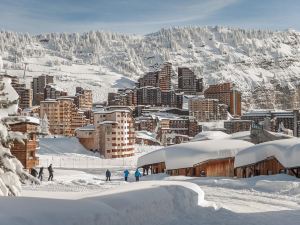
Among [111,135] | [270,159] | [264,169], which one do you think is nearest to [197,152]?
[264,169]

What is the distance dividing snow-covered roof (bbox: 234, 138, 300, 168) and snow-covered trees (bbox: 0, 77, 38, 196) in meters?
25.7

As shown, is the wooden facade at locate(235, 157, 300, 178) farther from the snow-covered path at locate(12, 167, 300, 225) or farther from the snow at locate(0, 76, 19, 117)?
the snow at locate(0, 76, 19, 117)

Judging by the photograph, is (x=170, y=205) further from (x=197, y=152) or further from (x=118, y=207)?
(x=197, y=152)

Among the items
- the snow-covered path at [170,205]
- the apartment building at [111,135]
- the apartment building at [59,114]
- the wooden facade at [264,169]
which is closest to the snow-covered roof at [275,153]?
the wooden facade at [264,169]

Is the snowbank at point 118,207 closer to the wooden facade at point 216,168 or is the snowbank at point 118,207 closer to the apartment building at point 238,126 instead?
the wooden facade at point 216,168

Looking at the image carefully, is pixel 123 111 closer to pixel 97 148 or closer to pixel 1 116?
pixel 97 148

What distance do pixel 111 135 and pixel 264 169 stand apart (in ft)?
198

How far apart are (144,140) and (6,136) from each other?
382ft

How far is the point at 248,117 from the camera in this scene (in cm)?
18925

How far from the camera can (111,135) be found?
99312mm

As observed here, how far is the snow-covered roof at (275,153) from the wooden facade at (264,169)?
451mm

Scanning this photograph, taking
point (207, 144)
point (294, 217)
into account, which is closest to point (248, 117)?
point (207, 144)

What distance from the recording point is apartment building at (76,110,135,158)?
323 ft

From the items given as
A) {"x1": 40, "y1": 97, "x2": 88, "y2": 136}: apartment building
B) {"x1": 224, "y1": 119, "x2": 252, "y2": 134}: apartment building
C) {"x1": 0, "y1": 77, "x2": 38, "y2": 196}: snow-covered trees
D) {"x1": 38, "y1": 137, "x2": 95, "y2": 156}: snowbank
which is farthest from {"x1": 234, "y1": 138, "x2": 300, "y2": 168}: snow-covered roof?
{"x1": 224, "y1": 119, "x2": 252, "y2": 134}: apartment building
